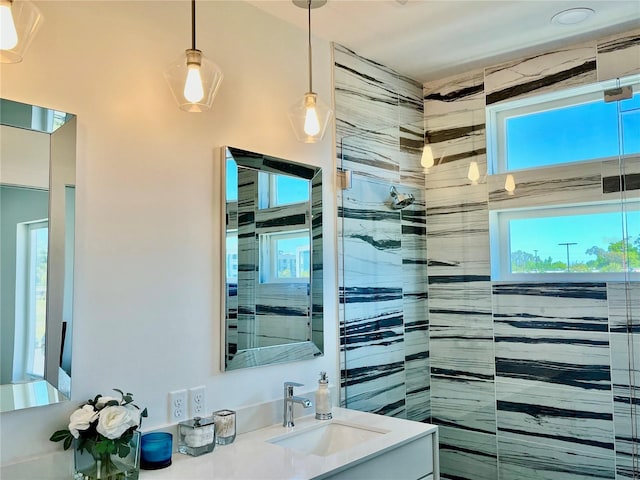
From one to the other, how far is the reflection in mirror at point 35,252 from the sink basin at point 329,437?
0.93m

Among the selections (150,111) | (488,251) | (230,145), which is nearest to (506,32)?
(488,251)

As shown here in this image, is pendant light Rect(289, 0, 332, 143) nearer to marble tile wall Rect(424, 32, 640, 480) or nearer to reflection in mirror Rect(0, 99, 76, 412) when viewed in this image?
reflection in mirror Rect(0, 99, 76, 412)

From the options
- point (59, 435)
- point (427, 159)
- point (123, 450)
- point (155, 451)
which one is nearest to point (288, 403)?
point (155, 451)

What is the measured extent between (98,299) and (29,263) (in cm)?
23

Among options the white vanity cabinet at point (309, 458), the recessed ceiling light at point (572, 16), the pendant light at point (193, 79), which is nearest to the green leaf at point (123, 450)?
the white vanity cabinet at point (309, 458)

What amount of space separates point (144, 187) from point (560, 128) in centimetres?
193

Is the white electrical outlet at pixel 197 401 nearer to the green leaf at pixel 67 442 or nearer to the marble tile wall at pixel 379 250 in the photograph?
the green leaf at pixel 67 442

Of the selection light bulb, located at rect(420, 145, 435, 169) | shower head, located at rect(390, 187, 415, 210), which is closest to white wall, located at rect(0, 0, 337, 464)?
shower head, located at rect(390, 187, 415, 210)

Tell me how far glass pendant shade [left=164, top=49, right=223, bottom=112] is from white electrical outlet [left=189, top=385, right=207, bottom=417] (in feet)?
Answer: 3.23

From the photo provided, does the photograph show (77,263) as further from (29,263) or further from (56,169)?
(56,169)

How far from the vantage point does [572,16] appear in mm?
2449

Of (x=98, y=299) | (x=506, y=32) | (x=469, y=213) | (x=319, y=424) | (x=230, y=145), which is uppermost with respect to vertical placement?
(x=506, y=32)

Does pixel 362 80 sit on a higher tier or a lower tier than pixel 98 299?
higher

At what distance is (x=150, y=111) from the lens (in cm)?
191
